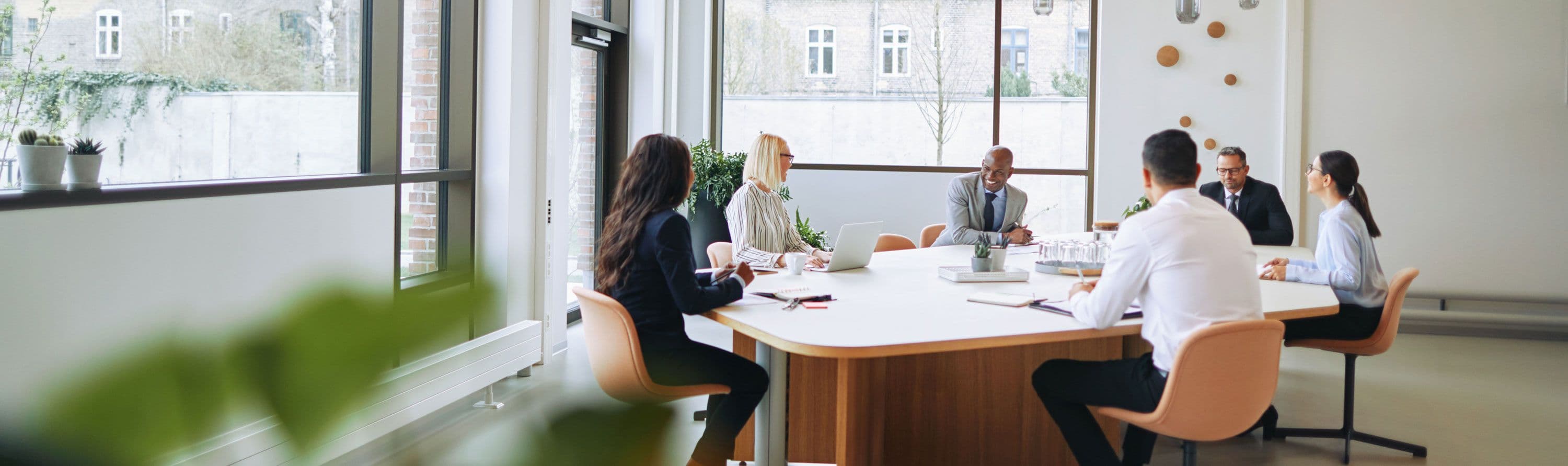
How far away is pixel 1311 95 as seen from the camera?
6.97m

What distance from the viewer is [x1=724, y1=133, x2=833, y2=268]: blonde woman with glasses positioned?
4398mm

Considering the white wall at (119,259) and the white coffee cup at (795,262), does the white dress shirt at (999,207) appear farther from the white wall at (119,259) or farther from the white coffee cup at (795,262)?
the white wall at (119,259)

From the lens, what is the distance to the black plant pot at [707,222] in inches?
274

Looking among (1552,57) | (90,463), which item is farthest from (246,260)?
(1552,57)

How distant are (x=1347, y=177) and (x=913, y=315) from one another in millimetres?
2013

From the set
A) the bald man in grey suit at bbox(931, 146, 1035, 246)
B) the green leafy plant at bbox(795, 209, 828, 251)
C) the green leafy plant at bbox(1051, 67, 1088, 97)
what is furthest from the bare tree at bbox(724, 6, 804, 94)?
the bald man in grey suit at bbox(931, 146, 1035, 246)

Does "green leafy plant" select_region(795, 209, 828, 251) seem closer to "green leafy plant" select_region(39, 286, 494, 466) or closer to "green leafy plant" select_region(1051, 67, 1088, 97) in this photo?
"green leafy plant" select_region(1051, 67, 1088, 97)

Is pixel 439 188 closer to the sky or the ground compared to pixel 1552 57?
closer to the ground

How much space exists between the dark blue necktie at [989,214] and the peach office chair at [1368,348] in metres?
1.90

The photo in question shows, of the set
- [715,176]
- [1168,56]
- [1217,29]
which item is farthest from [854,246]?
[1217,29]

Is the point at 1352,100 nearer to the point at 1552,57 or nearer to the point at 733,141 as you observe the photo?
the point at 1552,57

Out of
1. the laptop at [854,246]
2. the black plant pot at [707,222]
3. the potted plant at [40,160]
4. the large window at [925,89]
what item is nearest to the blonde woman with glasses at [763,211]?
the laptop at [854,246]

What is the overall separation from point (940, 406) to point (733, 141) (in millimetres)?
4681

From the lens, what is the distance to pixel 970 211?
18.1ft
